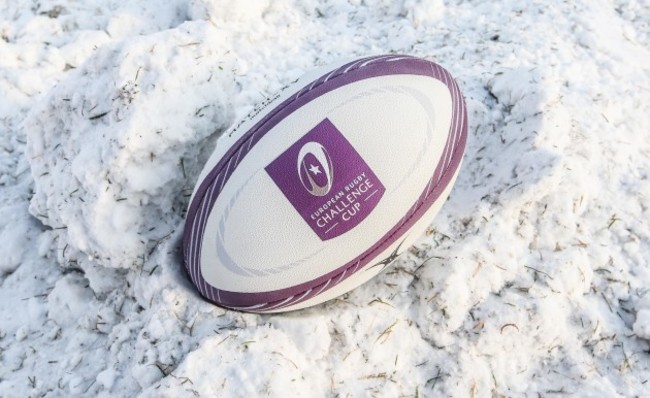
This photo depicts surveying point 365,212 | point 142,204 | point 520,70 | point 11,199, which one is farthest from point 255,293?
point 520,70

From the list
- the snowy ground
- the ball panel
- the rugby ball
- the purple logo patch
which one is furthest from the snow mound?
the purple logo patch

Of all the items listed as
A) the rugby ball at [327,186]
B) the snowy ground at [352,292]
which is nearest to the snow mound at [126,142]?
the snowy ground at [352,292]

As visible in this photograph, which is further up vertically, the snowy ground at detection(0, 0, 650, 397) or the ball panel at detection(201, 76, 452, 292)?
the ball panel at detection(201, 76, 452, 292)

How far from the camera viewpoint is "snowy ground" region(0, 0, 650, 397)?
241 centimetres

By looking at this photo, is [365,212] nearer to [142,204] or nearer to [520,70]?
[142,204]

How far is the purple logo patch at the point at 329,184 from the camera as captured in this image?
217 centimetres

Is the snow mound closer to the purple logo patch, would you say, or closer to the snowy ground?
the snowy ground

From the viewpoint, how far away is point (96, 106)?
2801 millimetres

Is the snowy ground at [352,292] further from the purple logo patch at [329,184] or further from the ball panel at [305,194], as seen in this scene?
the purple logo patch at [329,184]

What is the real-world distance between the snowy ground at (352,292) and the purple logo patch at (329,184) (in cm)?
53

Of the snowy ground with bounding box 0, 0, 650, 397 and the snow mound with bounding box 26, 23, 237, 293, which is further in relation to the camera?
the snow mound with bounding box 26, 23, 237, 293

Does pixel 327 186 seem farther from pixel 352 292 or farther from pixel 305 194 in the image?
pixel 352 292

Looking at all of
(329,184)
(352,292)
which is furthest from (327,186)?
(352,292)

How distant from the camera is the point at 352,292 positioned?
2596mm
